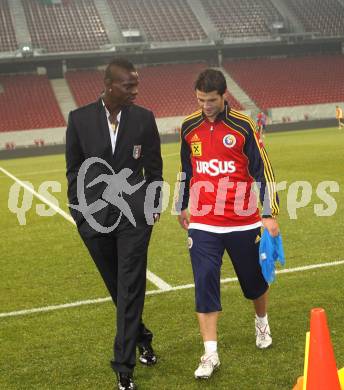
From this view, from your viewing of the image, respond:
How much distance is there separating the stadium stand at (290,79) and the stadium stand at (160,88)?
2383 millimetres

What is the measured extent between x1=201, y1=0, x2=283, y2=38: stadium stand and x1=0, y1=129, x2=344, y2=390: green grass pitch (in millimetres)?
39620

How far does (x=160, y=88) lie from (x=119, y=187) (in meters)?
39.0

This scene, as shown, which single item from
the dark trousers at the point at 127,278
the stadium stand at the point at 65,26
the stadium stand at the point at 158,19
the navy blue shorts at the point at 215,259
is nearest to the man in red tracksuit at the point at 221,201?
the navy blue shorts at the point at 215,259

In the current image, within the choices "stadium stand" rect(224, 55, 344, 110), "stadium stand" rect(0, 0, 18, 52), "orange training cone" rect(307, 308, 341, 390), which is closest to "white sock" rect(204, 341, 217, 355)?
"orange training cone" rect(307, 308, 341, 390)

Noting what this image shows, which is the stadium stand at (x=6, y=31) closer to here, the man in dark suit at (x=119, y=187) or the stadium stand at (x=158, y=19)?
the stadium stand at (x=158, y=19)

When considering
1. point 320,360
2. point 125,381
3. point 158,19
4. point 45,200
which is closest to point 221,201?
point 125,381

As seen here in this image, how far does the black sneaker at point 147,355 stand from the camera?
4195 millimetres

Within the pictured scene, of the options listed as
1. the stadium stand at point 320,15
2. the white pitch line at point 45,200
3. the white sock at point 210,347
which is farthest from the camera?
the stadium stand at point 320,15

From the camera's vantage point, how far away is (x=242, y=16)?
48375 millimetres

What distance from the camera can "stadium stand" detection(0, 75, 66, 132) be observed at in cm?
3691

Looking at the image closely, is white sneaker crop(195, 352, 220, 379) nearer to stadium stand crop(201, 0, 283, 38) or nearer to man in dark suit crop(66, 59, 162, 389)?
man in dark suit crop(66, 59, 162, 389)

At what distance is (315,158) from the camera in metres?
18.4

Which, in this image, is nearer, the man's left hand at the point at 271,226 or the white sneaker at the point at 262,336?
the man's left hand at the point at 271,226

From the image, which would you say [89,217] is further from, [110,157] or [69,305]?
[69,305]
